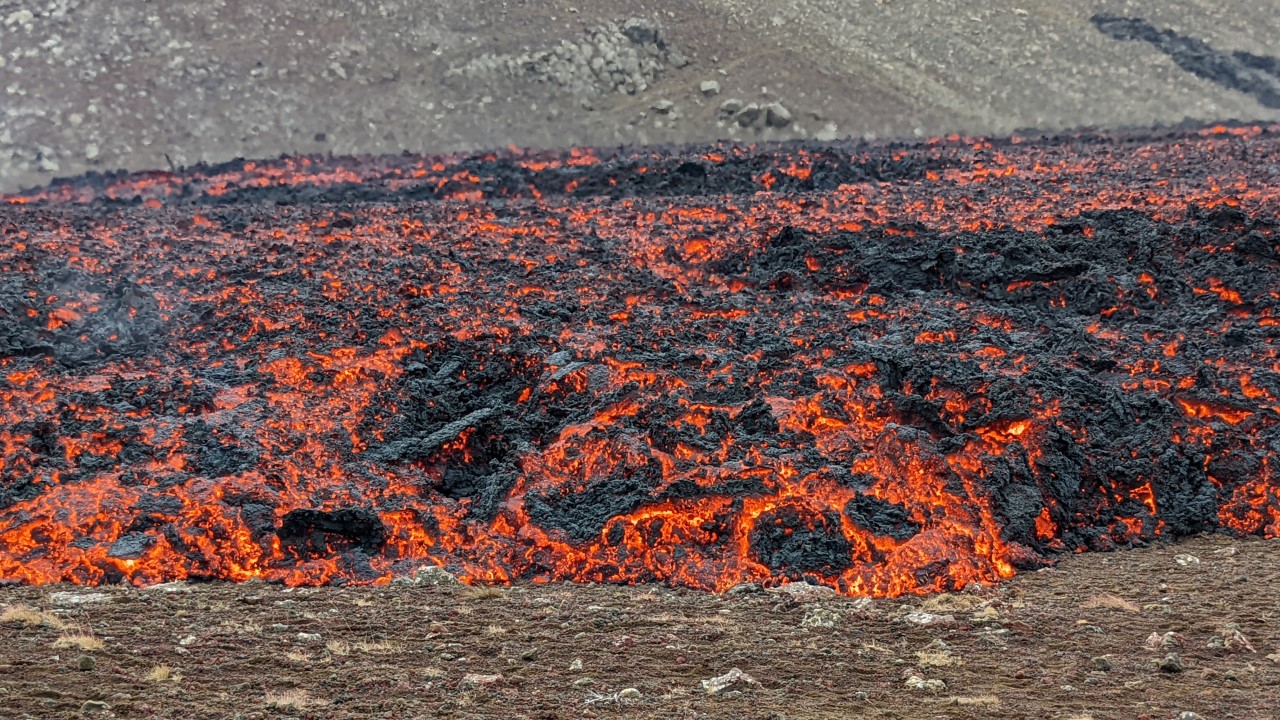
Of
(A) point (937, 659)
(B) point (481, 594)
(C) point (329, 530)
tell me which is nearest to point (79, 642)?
(B) point (481, 594)

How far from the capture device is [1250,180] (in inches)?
768

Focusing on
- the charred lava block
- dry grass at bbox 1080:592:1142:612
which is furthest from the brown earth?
the charred lava block

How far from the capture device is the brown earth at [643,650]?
5.89 m

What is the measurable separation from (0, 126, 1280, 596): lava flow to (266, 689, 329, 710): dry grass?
10.5 ft

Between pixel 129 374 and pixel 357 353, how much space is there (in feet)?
8.47

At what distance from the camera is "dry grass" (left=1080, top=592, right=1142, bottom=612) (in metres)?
7.69

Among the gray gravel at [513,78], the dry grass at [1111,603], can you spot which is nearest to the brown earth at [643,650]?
the dry grass at [1111,603]

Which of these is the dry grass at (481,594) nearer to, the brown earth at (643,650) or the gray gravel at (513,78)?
the brown earth at (643,650)

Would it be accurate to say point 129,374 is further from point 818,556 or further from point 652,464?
point 818,556

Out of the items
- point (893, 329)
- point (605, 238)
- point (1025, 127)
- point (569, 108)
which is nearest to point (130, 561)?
point (893, 329)

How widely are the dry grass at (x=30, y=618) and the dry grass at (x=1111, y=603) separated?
23.0 feet

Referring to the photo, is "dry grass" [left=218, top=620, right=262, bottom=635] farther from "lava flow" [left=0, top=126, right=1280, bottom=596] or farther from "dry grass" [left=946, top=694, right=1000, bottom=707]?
"dry grass" [left=946, top=694, right=1000, bottom=707]

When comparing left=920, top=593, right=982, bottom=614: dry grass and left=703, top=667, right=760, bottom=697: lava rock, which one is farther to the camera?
left=920, top=593, right=982, bottom=614: dry grass

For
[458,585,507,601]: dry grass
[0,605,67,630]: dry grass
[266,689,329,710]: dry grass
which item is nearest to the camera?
[266,689,329,710]: dry grass
